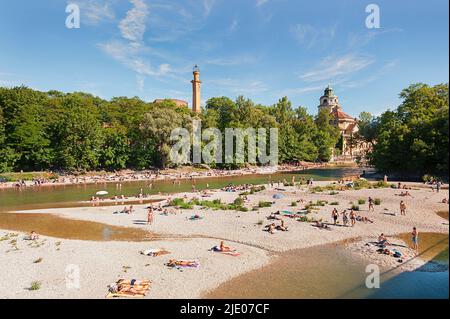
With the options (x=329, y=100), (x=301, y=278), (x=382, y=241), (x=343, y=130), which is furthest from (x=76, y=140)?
(x=329, y=100)

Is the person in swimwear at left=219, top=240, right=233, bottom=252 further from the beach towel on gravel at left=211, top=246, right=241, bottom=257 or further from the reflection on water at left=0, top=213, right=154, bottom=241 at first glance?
the reflection on water at left=0, top=213, right=154, bottom=241

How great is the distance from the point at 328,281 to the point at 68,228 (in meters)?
21.7

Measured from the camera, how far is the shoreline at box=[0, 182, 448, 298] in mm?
16531

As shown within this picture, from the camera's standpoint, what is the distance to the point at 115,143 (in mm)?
71438

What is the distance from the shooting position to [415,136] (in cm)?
5316

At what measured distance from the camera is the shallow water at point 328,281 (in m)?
14.3

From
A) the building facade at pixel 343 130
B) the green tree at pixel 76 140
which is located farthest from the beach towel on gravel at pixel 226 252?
the building facade at pixel 343 130

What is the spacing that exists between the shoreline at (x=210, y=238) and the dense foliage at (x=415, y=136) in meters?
16.1

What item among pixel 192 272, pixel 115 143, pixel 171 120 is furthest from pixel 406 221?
pixel 115 143
